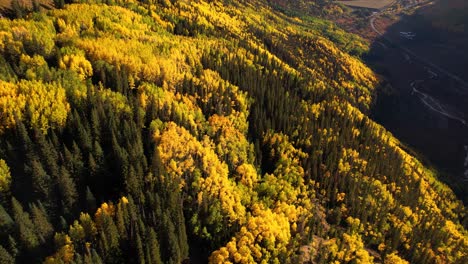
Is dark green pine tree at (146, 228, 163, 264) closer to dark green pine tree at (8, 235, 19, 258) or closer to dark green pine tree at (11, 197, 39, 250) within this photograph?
dark green pine tree at (11, 197, 39, 250)

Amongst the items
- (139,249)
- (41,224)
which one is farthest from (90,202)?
(139,249)

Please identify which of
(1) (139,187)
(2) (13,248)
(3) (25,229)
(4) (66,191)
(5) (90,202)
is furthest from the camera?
(1) (139,187)

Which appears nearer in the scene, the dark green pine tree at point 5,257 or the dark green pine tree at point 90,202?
the dark green pine tree at point 5,257

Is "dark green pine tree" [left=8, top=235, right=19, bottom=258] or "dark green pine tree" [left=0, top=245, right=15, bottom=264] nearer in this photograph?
"dark green pine tree" [left=0, top=245, right=15, bottom=264]

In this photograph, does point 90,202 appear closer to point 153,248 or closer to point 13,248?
point 13,248

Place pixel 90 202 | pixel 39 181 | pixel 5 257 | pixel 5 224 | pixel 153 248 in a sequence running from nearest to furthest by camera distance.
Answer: pixel 5 257 → pixel 5 224 → pixel 153 248 → pixel 39 181 → pixel 90 202

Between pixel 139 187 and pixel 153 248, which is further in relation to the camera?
pixel 139 187

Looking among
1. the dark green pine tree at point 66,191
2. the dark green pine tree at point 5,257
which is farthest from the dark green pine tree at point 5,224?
the dark green pine tree at point 66,191

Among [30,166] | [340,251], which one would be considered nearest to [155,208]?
[30,166]

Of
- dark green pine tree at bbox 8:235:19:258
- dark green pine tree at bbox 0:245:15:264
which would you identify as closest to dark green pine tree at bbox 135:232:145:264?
dark green pine tree at bbox 8:235:19:258

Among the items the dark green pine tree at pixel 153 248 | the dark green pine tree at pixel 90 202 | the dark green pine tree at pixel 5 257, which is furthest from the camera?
the dark green pine tree at pixel 90 202

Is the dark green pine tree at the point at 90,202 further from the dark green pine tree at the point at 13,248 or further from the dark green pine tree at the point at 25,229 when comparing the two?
the dark green pine tree at the point at 13,248
